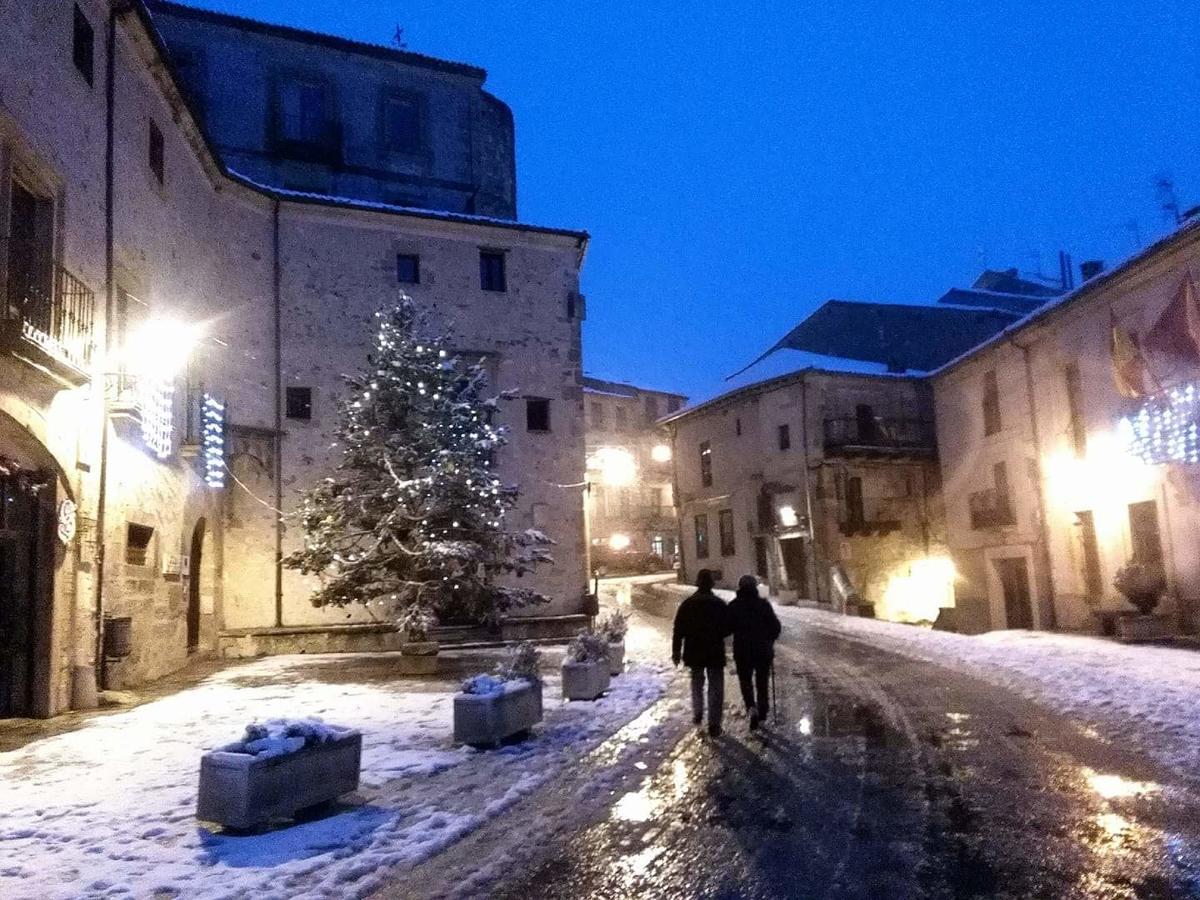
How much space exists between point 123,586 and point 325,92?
17.9 meters

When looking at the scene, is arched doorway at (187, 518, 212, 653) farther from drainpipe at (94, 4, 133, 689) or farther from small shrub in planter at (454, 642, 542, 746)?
small shrub in planter at (454, 642, 542, 746)

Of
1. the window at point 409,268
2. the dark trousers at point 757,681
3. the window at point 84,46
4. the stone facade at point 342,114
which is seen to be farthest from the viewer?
the stone facade at point 342,114

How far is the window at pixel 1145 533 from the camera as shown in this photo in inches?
744

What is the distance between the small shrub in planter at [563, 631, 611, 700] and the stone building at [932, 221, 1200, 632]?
1209cm

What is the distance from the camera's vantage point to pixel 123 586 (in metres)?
13.5

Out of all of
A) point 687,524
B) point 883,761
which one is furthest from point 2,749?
point 687,524

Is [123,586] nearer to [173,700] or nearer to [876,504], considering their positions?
[173,700]

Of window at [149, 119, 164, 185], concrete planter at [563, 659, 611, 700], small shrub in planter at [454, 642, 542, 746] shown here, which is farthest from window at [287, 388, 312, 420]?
small shrub in planter at [454, 642, 542, 746]

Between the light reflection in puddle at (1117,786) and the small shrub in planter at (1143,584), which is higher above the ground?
the small shrub in planter at (1143,584)

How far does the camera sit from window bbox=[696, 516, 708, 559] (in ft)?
134

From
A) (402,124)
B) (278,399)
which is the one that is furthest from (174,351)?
(402,124)

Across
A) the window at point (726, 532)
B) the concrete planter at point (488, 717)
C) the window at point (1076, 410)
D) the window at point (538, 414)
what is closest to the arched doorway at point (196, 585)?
the window at point (538, 414)

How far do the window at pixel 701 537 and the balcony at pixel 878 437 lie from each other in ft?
29.2

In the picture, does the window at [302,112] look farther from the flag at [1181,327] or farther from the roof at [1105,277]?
the flag at [1181,327]
